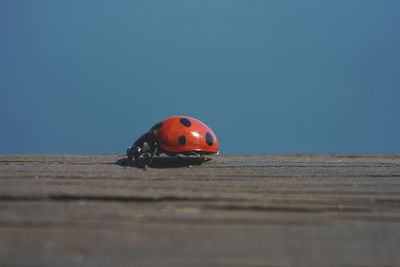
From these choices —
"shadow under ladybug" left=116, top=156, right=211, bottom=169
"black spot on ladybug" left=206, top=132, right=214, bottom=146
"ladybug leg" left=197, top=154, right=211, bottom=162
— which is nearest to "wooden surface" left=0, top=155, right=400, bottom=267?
"shadow under ladybug" left=116, top=156, right=211, bottom=169

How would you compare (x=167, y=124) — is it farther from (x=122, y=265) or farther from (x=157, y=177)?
(x=122, y=265)

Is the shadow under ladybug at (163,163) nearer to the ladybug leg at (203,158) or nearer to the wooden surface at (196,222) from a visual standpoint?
the ladybug leg at (203,158)

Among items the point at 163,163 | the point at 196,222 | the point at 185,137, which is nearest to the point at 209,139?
the point at 185,137

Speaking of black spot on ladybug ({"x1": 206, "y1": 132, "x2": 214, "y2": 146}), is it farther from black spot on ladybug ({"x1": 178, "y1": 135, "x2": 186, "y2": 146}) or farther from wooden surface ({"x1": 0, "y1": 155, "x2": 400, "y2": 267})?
wooden surface ({"x1": 0, "y1": 155, "x2": 400, "y2": 267})

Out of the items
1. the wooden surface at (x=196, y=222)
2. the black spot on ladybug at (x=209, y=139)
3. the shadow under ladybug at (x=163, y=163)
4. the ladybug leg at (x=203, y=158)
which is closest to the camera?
the wooden surface at (x=196, y=222)

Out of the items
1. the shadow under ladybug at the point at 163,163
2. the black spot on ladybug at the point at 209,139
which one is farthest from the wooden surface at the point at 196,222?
the black spot on ladybug at the point at 209,139

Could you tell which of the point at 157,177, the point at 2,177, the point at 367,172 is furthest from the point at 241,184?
the point at 2,177
